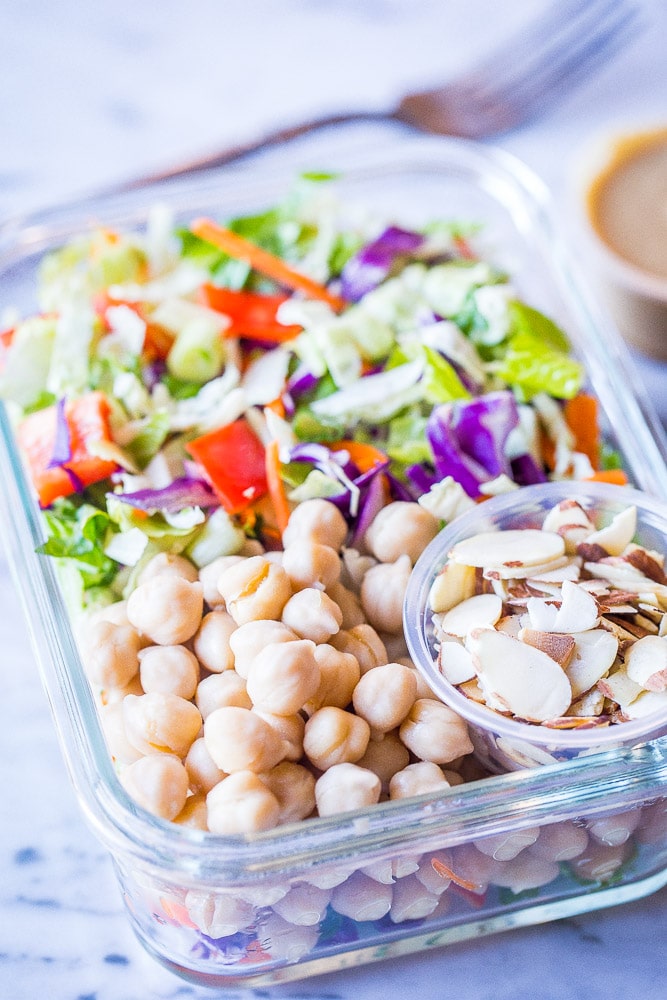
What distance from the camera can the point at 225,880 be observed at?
99cm

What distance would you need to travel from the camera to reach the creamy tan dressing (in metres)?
1.76

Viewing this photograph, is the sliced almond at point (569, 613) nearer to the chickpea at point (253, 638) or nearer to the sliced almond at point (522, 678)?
the sliced almond at point (522, 678)

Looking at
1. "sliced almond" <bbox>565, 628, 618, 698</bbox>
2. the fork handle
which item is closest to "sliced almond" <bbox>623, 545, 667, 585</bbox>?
"sliced almond" <bbox>565, 628, 618, 698</bbox>

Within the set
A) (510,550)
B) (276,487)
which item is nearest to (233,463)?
(276,487)

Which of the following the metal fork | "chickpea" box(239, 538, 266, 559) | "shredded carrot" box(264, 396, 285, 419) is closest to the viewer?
"chickpea" box(239, 538, 266, 559)

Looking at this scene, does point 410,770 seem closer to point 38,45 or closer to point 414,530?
point 414,530

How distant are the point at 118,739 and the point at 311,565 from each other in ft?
0.87

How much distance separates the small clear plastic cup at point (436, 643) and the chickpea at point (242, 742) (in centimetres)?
17

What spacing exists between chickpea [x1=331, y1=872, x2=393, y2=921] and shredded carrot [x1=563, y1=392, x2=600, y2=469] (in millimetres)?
676

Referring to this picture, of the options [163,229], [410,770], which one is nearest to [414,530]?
[410,770]

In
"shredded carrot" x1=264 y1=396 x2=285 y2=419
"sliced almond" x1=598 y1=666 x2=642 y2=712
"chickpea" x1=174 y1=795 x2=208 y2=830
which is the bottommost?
"chickpea" x1=174 y1=795 x2=208 y2=830

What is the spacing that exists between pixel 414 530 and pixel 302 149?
109 centimetres

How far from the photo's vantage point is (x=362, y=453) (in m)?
1.43

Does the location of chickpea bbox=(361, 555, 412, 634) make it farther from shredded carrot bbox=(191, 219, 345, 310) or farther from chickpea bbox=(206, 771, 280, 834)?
shredded carrot bbox=(191, 219, 345, 310)
